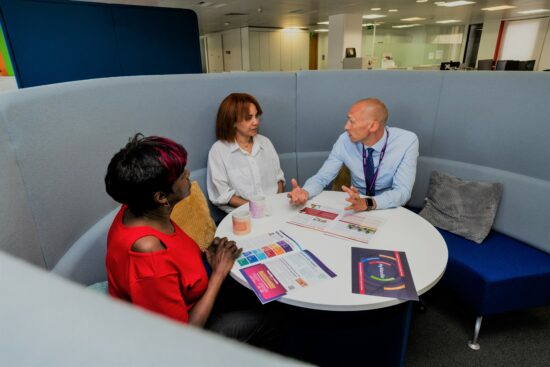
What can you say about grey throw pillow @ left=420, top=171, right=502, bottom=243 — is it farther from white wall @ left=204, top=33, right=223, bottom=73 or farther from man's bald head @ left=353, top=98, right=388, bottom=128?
white wall @ left=204, top=33, right=223, bottom=73

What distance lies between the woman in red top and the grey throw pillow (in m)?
1.75

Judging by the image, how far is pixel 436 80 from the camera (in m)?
2.50

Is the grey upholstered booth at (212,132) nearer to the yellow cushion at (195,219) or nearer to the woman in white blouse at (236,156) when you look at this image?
the woman in white blouse at (236,156)

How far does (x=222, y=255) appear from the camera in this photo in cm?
134

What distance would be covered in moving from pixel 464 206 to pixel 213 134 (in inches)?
72.7

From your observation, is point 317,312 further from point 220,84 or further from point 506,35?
point 506,35

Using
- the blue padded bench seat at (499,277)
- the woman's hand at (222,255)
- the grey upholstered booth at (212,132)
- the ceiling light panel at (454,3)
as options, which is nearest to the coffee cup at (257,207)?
the woman's hand at (222,255)

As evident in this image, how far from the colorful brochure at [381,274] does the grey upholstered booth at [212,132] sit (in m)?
1.03

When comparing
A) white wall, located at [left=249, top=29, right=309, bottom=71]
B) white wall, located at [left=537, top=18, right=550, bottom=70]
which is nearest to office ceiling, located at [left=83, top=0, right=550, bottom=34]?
white wall, located at [left=537, top=18, right=550, bottom=70]

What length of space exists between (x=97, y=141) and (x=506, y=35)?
15.6 meters

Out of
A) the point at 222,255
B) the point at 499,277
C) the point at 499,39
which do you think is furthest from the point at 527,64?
the point at 499,39

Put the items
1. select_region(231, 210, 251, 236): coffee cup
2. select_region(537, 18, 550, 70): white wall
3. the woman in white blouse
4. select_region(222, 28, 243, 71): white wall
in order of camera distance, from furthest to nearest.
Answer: select_region(222, 28, 243, 71): white wall → select_region(537, 18, 550, 70): white wall → the woman in white blouse → select_region(231, 210, 251, 236): coffee cup

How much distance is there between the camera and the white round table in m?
1.12

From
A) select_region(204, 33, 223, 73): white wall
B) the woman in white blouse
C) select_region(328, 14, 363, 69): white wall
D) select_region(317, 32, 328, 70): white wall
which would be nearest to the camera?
the woman in white blouse
